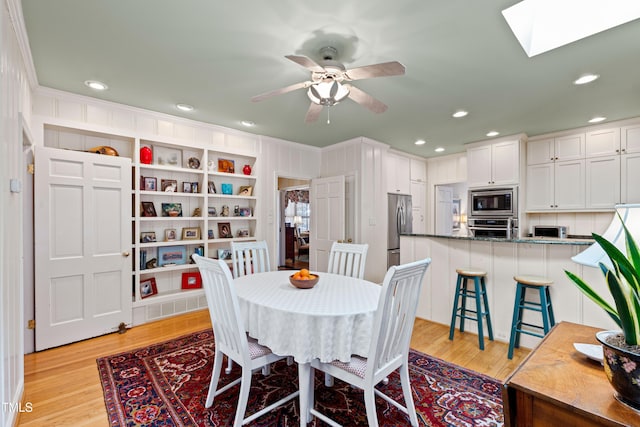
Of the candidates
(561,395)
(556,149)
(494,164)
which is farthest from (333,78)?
(556,149)

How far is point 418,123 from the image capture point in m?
3.86

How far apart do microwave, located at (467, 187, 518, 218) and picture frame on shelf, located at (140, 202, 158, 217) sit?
478 cm

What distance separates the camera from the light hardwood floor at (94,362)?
190 centimetres

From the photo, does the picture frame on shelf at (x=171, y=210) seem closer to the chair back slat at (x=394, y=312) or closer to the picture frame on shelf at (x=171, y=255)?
the picture frame on shelf at (x=171, y=255)

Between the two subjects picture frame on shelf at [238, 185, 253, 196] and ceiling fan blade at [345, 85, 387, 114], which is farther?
picture frame on shelf at [238, 185, 253, 196]

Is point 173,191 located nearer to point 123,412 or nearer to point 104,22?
point 104,22

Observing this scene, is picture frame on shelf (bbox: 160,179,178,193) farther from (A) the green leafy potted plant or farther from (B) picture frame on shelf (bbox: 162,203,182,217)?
(A) the green leafy potted plant

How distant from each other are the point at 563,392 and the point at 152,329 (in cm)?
365

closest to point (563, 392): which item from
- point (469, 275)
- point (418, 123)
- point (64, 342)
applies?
point (469, 275)

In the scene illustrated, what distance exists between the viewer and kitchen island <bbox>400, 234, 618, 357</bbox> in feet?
8.27

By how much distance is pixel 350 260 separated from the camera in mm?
2836

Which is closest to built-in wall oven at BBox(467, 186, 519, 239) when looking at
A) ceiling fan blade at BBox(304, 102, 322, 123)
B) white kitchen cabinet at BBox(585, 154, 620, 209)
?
white kitchen cabinet at BBox(585, 154, 620, 209)

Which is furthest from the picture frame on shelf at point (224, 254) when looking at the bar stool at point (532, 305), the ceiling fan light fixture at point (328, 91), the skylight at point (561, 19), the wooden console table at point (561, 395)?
the skylight at point (561, 19)

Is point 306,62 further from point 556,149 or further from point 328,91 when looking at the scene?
point 556,149
